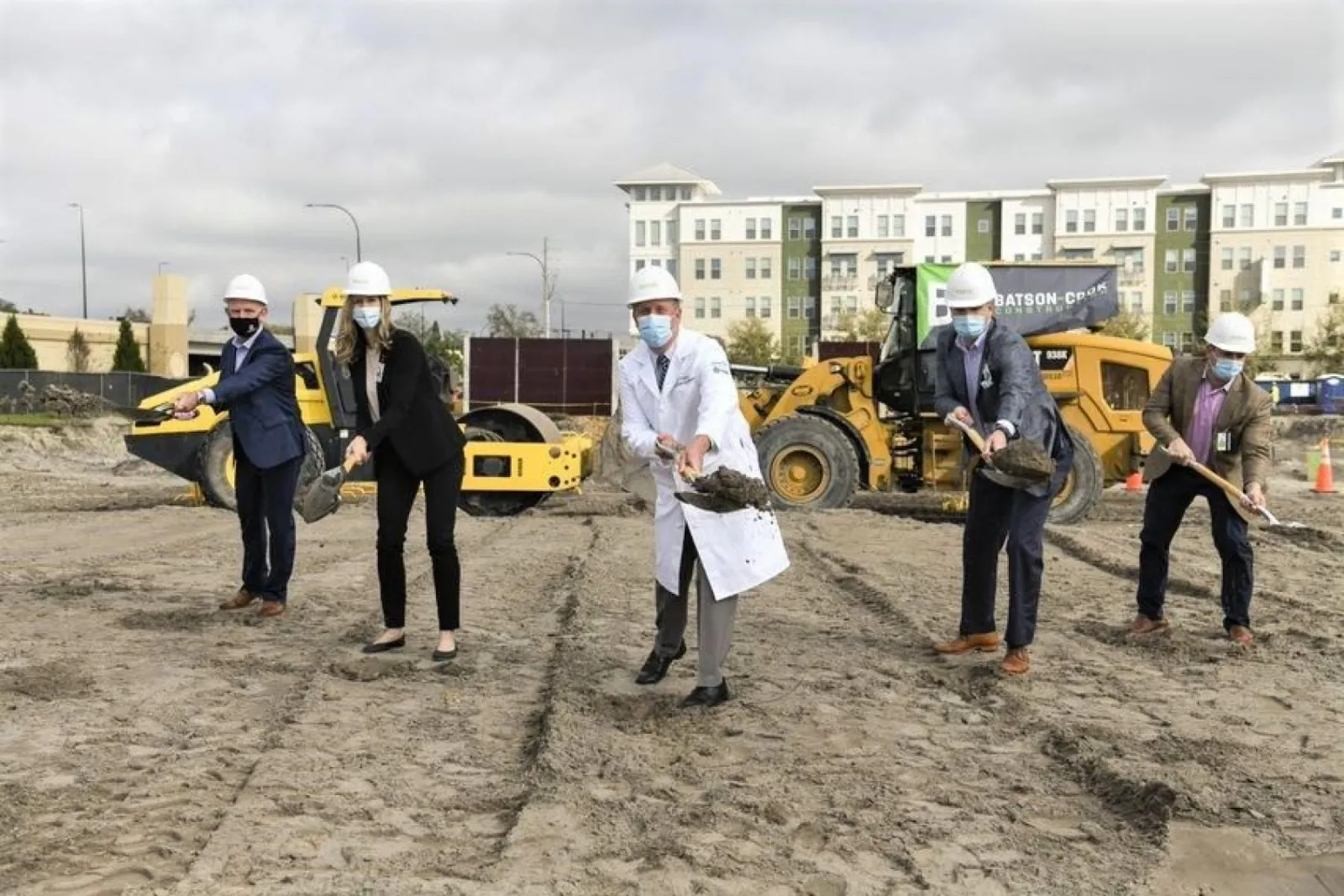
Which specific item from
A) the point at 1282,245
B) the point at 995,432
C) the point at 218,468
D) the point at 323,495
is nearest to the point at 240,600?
the point at 323,495

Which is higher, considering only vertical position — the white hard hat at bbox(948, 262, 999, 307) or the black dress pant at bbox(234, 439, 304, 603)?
the white hard hat at bbox(948, 262, 999, 307)

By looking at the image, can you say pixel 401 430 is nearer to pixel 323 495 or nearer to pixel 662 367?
pixel 323 495

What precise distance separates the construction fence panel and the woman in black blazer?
67.5ft

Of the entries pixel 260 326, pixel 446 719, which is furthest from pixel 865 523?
pixel 446 719

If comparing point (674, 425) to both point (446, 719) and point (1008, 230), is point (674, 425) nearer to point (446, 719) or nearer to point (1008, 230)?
point (446, 719)

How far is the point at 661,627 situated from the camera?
546 cm

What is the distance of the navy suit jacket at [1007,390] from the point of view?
5.66m

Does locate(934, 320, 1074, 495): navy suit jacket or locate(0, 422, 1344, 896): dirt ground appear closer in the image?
locate(0, 422, 1344, 896): dirt ground

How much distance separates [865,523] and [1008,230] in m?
66.0

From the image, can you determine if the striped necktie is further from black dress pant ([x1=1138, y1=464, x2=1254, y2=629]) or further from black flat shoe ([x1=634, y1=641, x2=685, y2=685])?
black dress pant ([x1=1138, y1=464, x2=1254, y2=629])

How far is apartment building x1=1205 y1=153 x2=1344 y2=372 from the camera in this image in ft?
232

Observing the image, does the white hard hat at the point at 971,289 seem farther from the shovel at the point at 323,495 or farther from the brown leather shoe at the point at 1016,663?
the shovel at the point at 323,495

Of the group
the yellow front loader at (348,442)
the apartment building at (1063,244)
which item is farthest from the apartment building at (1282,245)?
the yellow front loader at (348,442)

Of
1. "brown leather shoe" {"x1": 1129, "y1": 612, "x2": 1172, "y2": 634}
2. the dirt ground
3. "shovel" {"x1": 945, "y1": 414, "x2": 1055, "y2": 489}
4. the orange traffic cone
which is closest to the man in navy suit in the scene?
the dirt ground
